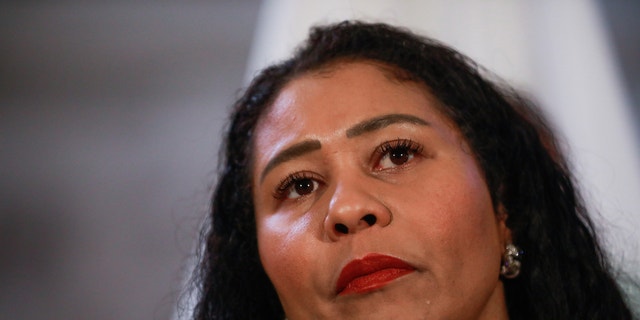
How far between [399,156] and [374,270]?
1.05 ft

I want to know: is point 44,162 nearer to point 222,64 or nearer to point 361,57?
point 222,64

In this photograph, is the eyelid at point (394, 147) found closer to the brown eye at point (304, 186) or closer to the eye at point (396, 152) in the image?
the eye at point (396, 152)

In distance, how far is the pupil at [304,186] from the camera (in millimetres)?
1846

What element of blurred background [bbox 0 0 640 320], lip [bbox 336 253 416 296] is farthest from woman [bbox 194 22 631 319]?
blurred background [bbox 0 0 640 320]

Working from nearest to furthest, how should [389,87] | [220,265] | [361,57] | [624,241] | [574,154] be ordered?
[389,87] → [361,57] → [220,265] → [624,241] → [574,154]

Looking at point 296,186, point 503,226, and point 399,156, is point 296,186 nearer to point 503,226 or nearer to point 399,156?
point 399,156

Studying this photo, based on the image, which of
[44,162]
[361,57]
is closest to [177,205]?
[44,162]

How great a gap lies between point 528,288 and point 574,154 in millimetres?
898

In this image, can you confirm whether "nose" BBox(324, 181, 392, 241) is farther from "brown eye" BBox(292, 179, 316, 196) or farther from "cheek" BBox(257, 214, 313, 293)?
"brown eye" BBox(292, 179, 316, 196)

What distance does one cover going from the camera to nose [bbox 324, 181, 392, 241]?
157cm

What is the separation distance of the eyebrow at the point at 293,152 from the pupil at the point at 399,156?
179 millimetres

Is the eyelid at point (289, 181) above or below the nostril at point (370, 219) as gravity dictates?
below


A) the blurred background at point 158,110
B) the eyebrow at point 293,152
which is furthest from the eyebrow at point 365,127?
the blurred background at point 158,110

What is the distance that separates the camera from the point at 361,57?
78.2 inches
